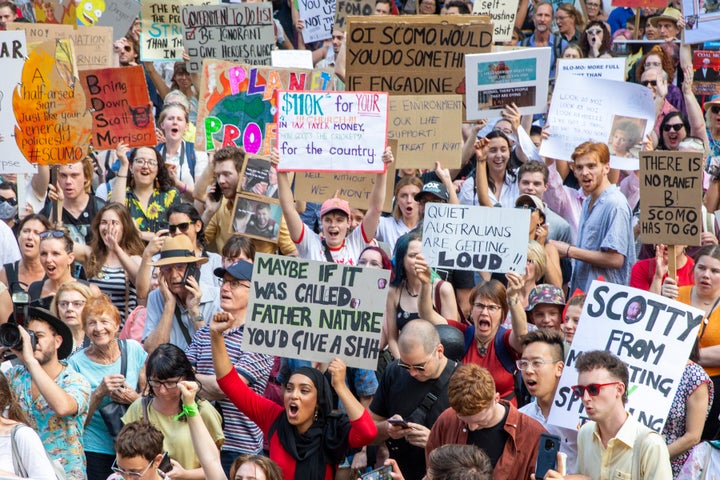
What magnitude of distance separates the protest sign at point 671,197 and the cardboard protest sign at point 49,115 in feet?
15.6

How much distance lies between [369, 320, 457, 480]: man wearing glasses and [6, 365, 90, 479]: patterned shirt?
5.52 feet

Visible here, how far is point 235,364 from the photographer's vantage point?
25.8 ft

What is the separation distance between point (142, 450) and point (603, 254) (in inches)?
176

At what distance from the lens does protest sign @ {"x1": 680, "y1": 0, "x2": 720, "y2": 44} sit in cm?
1248

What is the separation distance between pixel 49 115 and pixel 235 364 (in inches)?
158

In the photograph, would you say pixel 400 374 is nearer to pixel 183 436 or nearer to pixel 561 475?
pixel 183 436

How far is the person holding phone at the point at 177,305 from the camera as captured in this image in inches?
332

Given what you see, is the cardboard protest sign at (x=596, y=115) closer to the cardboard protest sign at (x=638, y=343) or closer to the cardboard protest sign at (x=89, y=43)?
the cardboard protest sign at (x=638, y=343)

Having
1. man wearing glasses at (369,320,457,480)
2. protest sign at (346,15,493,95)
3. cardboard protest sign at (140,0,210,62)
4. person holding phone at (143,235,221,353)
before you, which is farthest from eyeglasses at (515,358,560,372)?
cardboard protest sign at (140,0,210,62)

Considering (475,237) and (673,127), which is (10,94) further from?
(673,127)

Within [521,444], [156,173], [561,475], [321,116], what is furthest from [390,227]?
[561,475]

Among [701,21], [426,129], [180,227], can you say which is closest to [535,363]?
[180,227]

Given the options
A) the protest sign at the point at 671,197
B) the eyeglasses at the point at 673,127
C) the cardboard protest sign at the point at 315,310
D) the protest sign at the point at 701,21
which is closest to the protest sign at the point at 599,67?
the eyeglasses at the point at 673,127

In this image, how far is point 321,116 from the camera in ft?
31.0
